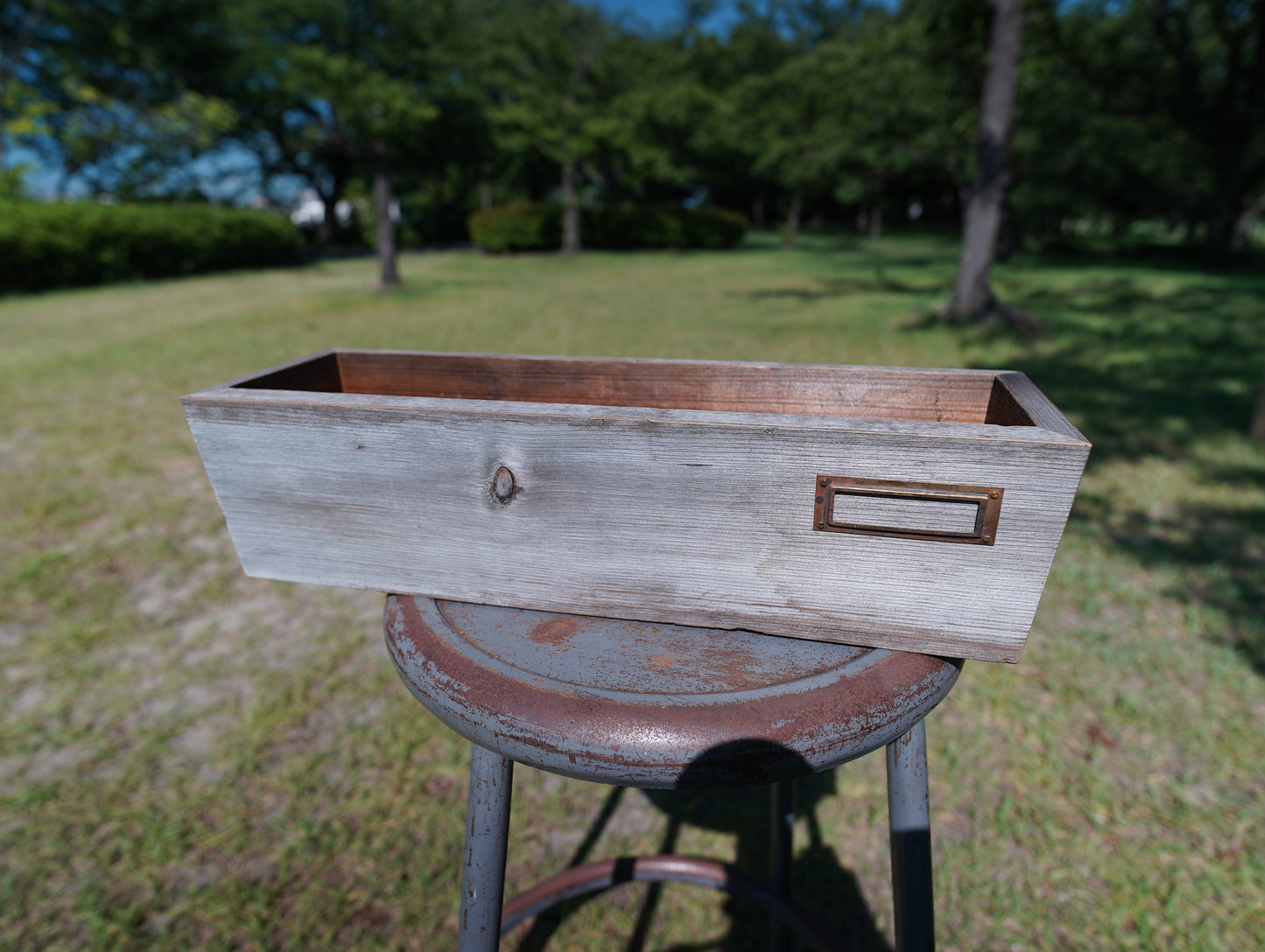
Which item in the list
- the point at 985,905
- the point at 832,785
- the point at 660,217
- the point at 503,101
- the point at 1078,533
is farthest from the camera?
the point at 503,101

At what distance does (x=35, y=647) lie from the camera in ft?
9.13

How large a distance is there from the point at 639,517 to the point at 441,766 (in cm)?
178

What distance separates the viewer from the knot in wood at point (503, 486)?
3.11 ft

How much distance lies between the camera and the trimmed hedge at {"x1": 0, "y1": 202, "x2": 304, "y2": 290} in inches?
493

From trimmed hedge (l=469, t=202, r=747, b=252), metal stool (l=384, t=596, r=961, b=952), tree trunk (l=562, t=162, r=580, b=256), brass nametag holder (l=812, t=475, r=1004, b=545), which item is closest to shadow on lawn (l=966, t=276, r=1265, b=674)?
metal stool (l=384, t=596, r=961, b=952)

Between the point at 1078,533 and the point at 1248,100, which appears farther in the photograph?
the point at 1248,100

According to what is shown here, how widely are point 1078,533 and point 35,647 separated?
195 inches

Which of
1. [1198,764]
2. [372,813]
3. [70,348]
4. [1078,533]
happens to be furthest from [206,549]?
[70,348]

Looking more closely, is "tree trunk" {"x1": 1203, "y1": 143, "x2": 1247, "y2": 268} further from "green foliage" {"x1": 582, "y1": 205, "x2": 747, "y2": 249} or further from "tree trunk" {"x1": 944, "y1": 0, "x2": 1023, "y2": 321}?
"green foliage" {"x1": 582, "y1": 205, "x2": 747, "y2": 249}

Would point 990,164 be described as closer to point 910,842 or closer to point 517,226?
point 910,842

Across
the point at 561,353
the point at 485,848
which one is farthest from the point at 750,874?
the point at 561,353

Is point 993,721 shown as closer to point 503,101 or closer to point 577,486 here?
point 577,486

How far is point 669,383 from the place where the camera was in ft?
4.50

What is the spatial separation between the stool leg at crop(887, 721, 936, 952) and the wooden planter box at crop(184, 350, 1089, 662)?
0.23m
